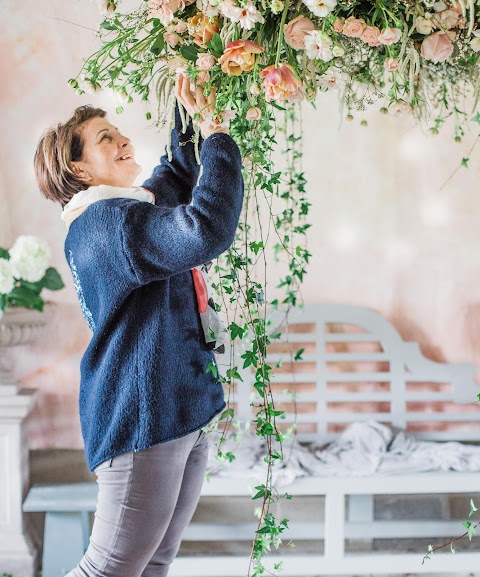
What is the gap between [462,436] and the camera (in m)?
2.75

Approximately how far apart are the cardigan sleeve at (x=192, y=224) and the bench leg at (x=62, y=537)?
1.42 metres

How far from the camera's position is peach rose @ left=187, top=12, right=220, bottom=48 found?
3.73 ft

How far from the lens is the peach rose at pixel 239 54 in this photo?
106 centimetres

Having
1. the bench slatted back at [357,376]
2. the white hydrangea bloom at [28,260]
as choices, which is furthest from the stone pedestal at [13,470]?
the bench slatted back at [357,376]

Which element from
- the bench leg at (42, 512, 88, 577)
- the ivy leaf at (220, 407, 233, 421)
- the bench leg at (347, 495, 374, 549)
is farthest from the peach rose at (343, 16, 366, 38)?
the bench leg at (347, 495, 374, 549)

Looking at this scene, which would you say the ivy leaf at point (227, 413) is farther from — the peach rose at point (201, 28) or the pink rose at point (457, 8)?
the pink rose at point (457, 8)

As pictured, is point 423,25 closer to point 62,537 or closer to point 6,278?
point 6,278

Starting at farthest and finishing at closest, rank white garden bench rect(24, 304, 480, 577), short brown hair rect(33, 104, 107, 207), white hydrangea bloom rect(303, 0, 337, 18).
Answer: white garden bench rect(24, 304, 480, 577) → short brown hair rect(33, 104, 107, 207) → white hydrangea bloom rect(303, 0, 337, 18)

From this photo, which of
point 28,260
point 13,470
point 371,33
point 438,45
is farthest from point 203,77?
point 13,470

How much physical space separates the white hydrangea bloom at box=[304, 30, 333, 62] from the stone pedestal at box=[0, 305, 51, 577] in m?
1.67

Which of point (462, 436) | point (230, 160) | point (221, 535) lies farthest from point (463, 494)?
point (230, 160)

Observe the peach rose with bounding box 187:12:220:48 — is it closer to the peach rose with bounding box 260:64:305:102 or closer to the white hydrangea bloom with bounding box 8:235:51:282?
the peach rose with bounding box 260:64:305:102

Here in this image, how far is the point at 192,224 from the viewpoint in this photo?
3.77 ft

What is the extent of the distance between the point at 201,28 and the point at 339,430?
6.61ft
